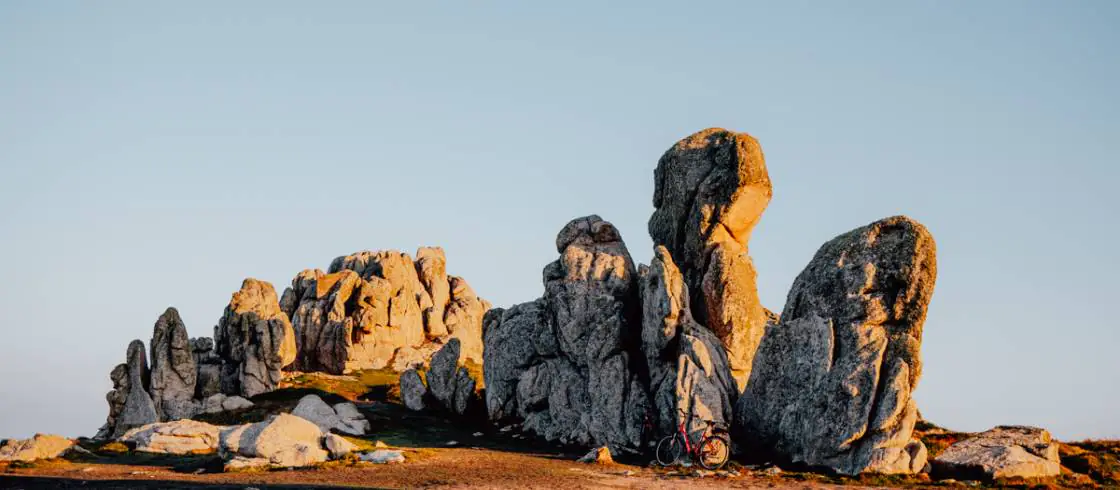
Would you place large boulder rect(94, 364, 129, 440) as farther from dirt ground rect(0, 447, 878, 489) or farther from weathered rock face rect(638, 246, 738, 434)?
weathered rock face rect(638, 246, 738, 434)

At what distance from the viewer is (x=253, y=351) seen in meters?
81.2

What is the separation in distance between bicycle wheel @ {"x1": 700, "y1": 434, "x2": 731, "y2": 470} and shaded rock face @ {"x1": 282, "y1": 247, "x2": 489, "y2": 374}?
191 feet

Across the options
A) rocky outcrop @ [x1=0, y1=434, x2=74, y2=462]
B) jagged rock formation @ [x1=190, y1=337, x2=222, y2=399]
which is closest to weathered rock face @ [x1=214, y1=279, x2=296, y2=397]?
jagged rock formation @ [x1=190, y1=337, x2=222, y2=399]

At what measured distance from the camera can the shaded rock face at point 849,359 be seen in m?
40.1

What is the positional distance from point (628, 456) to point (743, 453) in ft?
21.2

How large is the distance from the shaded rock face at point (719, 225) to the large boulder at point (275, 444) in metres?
23.6

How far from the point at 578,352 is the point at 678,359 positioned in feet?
28.6

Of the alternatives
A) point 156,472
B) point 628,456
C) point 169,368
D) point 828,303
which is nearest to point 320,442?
point 156,472

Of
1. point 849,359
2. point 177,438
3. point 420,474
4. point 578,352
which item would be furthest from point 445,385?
point 849,359

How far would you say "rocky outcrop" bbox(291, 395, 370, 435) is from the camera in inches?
2389

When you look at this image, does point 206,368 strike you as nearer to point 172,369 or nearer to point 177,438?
point 172,369

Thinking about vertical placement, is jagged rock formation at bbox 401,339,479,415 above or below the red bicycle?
above

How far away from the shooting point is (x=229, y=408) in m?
72.0

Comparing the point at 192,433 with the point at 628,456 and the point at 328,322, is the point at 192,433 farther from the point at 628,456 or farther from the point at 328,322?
the point at 328,322
